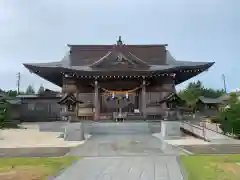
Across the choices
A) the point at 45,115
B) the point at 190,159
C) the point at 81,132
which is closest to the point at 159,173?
the point at 190,159

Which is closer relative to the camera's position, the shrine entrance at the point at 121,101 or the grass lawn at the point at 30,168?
the grass lawn at the point at 30,168

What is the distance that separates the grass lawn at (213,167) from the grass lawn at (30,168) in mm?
3648

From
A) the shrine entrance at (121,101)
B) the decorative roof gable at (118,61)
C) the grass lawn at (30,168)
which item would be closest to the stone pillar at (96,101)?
the shrine entrance at (121,101)

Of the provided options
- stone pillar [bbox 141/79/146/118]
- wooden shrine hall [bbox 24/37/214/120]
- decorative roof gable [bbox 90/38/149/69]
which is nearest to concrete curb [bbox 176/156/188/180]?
wooden shrine hall [bbox 24/37/214/120]

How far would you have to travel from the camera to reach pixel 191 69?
24.9 m

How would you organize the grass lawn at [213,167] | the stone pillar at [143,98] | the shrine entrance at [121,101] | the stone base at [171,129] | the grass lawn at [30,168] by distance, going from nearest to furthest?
the grass lawn at [213,167]
the grass lawn at [30,168]
the stone base at [171,129]
the stone pillar at [143,98]
the shrine entrance at [121,101]

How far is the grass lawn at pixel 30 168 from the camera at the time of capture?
7.62m

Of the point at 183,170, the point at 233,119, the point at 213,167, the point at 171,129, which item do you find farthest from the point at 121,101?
the point at 183,170

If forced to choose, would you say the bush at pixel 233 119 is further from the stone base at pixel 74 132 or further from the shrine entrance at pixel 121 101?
the stone base at pixel 74 132

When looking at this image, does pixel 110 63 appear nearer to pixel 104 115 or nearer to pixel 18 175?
pixel 104 115

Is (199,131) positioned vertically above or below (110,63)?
below

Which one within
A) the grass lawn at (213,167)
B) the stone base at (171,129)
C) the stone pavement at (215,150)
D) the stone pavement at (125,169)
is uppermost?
the stone base at (171,129)

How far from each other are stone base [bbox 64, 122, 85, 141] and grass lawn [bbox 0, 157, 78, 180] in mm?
7412

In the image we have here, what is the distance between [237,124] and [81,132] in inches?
362
